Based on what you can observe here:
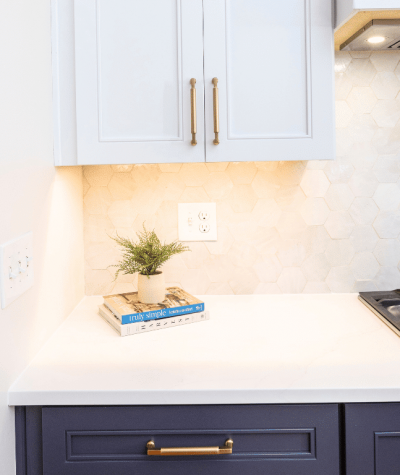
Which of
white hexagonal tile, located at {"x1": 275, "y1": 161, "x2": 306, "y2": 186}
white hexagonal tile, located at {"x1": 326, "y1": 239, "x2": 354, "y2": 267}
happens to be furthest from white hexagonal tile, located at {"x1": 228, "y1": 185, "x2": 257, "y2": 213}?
white hexagonal tile, located at {"x1": 326, "y1": 239, "x2": 354, "y2": 267}

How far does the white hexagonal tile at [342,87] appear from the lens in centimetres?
160

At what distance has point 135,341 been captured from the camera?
1237 mm

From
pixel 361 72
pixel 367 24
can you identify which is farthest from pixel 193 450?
pixel 361 72

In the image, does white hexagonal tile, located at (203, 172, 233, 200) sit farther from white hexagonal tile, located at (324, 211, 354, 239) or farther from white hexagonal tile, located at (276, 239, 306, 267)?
white hexagonal tile, located at (324, 211, 354, 239)

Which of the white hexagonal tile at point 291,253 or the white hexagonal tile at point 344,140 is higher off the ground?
the white hexagonal tile at point 344,140

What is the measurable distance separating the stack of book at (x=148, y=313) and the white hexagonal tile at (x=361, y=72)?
3.11 ft

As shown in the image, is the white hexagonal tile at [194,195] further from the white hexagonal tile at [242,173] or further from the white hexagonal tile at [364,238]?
the white hexagonal tile at [364,238]

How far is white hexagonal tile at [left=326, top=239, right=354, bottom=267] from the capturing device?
65.4 inches

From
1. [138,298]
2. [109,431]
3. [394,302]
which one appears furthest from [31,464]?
[394,302]

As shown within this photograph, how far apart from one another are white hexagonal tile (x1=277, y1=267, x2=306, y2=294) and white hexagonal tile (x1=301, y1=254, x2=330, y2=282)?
2 centimetres

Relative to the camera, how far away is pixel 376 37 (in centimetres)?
Answer: 138

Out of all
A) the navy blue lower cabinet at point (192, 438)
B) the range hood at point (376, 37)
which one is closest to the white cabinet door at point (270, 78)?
the range hood at point (376, 37)

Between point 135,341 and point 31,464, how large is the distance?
37 cm

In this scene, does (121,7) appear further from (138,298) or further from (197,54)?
(138,298)
